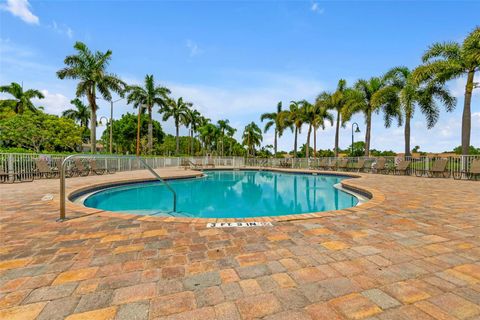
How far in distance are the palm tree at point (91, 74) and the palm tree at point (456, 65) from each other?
2340cm

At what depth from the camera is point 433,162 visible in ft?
39.8

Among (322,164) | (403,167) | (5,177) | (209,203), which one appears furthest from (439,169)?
(5,177)

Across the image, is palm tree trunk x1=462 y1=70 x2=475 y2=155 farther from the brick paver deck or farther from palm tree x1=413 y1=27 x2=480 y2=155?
the brick paver deck

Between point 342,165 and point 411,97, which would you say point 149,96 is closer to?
point 342,165

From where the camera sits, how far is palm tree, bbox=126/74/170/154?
2691cm

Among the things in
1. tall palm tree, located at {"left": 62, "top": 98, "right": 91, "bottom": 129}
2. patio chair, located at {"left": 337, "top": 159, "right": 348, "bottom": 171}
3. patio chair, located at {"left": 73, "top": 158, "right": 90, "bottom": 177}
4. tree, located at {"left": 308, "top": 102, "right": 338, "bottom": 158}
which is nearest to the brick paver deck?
patio chair, located at {"left": 73, "top": 158, "right": 90, "bottom": 177}

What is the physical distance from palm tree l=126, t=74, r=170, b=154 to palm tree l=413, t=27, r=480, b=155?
2541cm

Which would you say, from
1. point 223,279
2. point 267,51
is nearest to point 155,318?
point 223,279

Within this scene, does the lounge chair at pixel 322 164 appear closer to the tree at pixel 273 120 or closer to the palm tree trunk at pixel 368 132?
the palm tree trunk at pixel 368 132

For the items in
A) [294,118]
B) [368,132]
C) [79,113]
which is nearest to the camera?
[368,132]

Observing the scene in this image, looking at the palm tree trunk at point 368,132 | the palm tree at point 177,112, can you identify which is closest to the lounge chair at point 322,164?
the palm tree trunk at point 368,132

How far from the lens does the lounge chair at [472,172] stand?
9.88m

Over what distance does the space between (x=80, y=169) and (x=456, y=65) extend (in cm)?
2202

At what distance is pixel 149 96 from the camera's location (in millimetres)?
27500
